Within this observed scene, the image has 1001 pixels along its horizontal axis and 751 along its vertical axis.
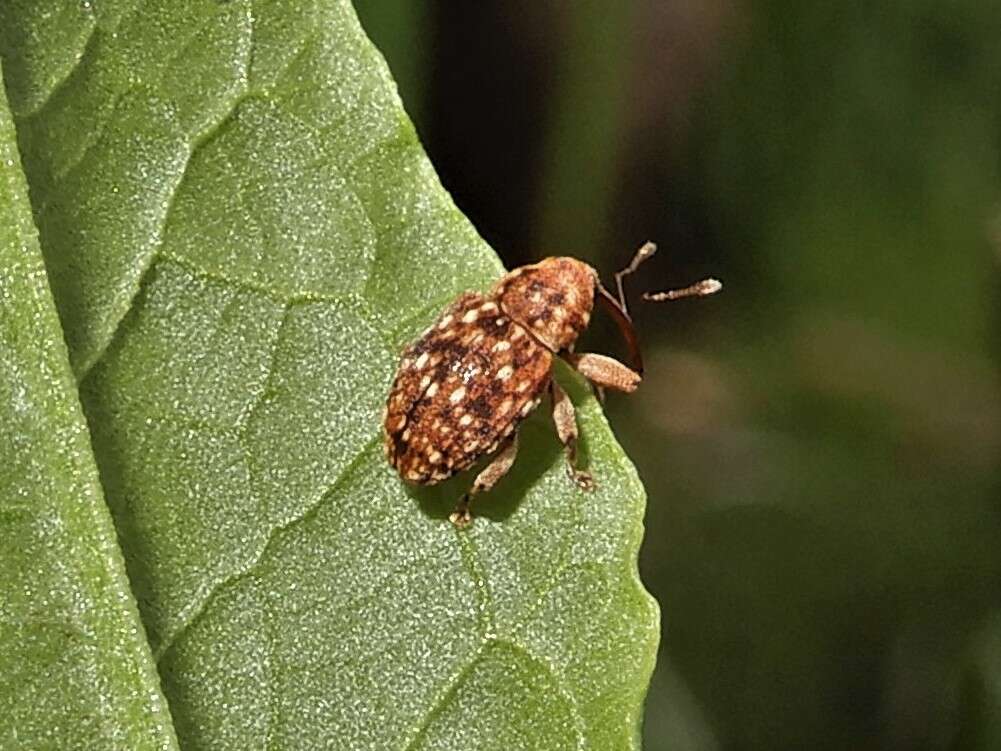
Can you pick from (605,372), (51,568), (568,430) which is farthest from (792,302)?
(51,568)

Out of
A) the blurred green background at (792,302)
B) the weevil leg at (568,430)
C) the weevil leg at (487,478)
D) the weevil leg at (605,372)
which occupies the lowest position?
the blurred green background at (792,302)

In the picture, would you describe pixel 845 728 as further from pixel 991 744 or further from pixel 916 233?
pixel 916 233

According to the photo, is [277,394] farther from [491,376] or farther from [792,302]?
[792,302]

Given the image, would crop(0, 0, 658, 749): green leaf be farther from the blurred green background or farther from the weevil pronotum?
the blurred green background

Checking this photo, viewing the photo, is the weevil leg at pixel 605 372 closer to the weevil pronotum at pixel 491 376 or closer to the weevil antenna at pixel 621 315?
the weevil pronotum at pixel 491 376

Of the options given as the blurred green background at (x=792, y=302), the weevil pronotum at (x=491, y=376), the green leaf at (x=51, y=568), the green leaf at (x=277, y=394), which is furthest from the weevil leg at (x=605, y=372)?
the green leaf at (x=51, y=568)

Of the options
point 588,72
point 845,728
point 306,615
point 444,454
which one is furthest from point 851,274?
point 306,615
